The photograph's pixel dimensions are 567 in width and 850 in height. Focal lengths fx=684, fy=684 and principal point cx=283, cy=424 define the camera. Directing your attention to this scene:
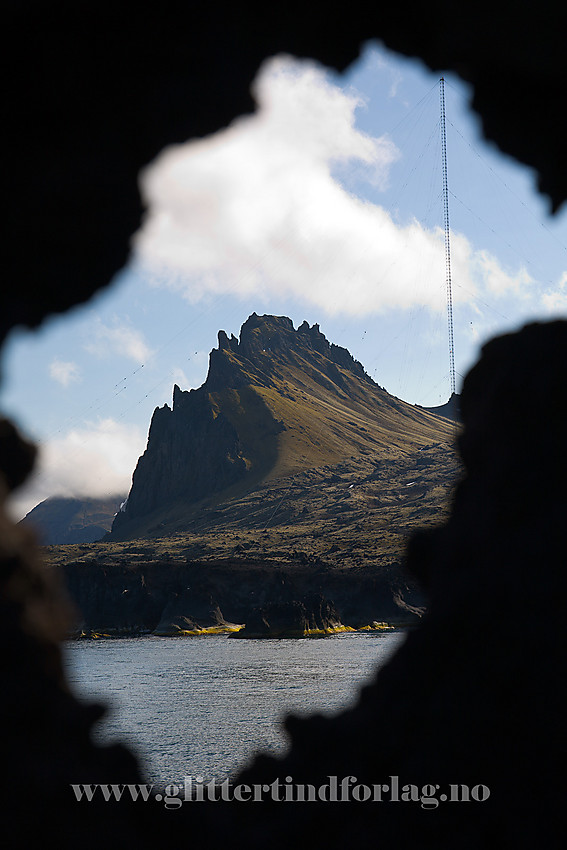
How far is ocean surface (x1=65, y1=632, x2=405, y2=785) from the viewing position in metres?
43.8

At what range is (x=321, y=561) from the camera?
18712cm

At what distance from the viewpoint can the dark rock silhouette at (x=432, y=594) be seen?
6652 mm

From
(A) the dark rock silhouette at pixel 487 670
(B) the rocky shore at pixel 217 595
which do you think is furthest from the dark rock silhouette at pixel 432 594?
(B) the rocky shore at pixel 217 595

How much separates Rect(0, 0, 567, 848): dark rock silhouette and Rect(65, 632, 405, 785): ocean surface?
1211 cm

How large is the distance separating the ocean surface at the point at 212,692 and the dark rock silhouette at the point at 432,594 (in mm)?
12107

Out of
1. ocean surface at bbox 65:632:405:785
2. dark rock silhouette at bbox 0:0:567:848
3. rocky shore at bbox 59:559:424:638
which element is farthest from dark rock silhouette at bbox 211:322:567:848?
rocky shore at bbox 59:559:424:638

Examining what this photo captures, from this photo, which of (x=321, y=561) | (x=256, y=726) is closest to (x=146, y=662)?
(x=256, y=726)

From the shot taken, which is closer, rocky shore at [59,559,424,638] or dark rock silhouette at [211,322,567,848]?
dark rock silhouette at [211,322,567,848]

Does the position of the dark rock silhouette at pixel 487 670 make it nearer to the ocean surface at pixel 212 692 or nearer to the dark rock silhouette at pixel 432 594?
the dark rock silhouette at pixel 432 594

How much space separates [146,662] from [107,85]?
101243 mm

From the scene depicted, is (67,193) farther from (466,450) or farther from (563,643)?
(563,643)

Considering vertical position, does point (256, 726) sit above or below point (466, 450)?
below

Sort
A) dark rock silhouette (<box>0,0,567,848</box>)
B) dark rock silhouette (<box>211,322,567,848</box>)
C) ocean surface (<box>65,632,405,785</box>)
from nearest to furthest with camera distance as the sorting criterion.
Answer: dark rock silhouette (<box>0,0,567,848</box>) < dark rock silhouette (<box>211,322,567,848</box>) < ocean surface (<box>65,632,405,785</box>)

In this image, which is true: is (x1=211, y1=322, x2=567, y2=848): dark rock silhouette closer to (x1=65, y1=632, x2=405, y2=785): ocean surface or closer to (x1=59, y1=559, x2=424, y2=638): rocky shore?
(x1=65, y1=632, x2=405, y2=785): ocean surface
